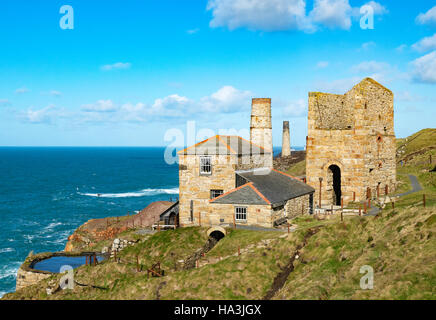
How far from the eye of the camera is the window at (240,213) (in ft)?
94.9

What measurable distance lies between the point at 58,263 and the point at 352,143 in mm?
27131

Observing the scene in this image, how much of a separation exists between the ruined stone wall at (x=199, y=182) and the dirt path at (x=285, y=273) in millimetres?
9914

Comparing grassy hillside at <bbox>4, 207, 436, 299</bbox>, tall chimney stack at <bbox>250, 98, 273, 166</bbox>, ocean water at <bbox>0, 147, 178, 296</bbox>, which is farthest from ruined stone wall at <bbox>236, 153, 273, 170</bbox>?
ocean water at <bbox>0, 147, 178, 296</bbox>

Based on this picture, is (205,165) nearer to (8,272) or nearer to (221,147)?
(221,147)

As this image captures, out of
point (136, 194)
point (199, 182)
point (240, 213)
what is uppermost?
point (199, 182)

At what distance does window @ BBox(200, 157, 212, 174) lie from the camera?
32281 millimetres

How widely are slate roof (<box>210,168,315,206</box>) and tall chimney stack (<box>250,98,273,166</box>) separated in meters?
4.44

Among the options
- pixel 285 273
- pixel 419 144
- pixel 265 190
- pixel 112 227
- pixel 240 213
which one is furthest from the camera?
pixel 419 144

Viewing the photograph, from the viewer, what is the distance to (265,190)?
98.3 ft

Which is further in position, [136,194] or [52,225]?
[136,194]

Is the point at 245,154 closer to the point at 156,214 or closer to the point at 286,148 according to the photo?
the point at 156,214

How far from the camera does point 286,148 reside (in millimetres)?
89688

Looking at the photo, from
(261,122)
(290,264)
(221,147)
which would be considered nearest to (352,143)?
(261,122)
